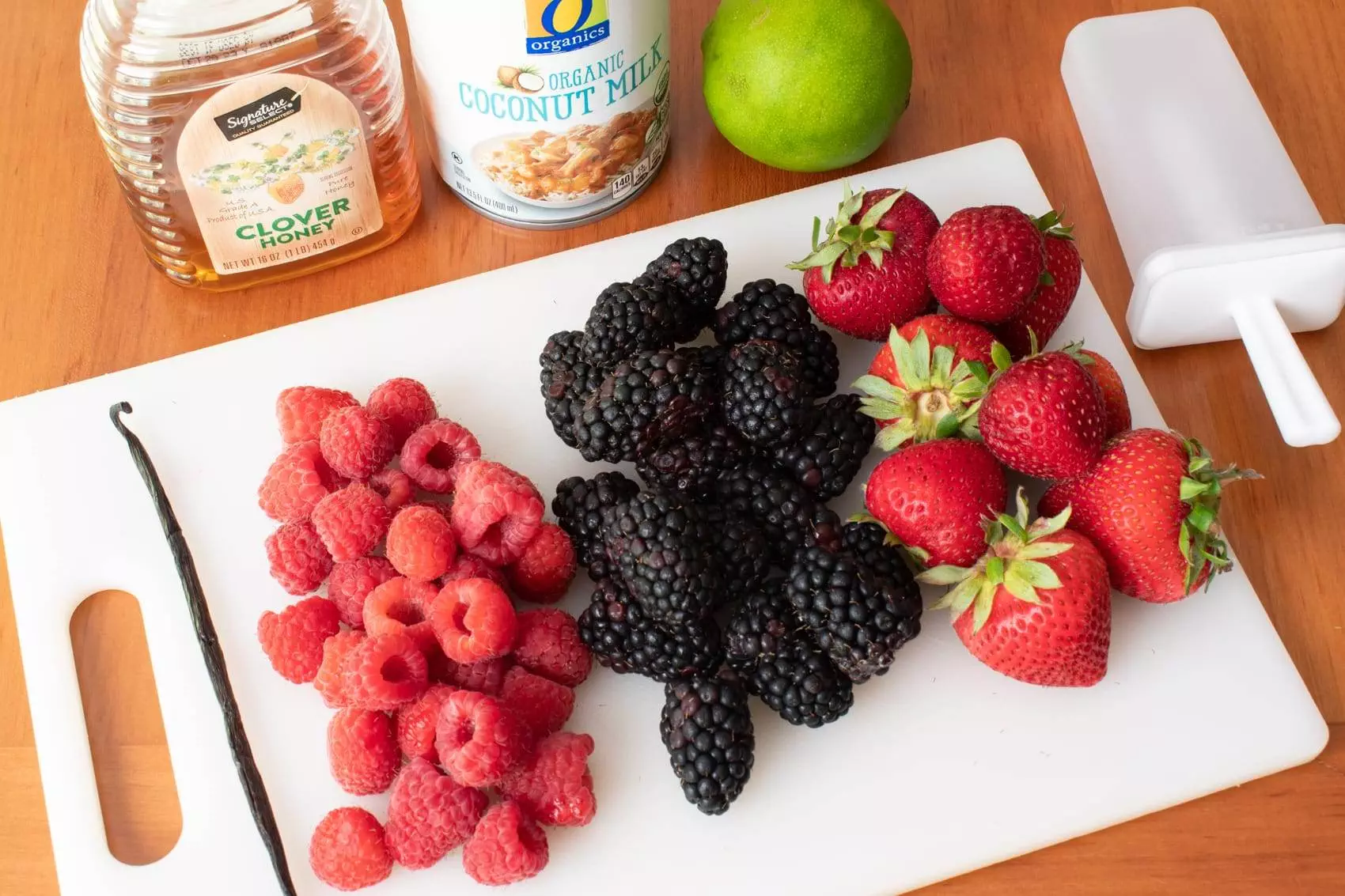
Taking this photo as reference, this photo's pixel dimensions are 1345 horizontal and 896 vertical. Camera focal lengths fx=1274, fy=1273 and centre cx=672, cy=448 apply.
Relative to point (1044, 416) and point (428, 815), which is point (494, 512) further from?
point (1044, 416)

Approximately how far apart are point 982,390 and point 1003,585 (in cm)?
17

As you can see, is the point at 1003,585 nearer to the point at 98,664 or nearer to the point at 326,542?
the point at 326,542

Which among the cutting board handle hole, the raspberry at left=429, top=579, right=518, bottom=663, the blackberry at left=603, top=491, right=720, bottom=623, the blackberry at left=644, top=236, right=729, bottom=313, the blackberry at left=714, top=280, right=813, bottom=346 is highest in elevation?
the blackberry at left=644, top=236, right=729, bottom=313

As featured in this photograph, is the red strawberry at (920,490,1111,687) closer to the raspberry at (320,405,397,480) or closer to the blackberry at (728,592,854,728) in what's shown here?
the blackberry at (728,592,854,728)

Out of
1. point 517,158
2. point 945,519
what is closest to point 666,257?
point 517,158

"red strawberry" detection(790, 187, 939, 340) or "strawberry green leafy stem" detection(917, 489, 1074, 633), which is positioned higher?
"red strawberry" detection(790, 187, 939, 340)

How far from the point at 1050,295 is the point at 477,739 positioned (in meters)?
0.66

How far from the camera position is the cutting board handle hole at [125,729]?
110 cm

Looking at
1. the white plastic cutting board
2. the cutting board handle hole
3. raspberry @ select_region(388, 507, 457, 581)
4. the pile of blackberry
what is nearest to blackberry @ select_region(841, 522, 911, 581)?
the pile of blackberry

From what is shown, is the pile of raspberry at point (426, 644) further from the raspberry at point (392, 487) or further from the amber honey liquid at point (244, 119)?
the amber honey liquid at point (244, 119)

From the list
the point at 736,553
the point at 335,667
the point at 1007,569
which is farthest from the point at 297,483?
the point at 1007,569

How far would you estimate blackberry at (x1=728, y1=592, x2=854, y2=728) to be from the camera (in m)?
1.03

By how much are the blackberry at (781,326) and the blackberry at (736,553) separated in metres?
0.16

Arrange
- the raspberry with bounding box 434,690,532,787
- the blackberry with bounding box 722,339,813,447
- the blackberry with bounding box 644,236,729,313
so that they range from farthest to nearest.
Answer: the blackberry with bounding box 644,236,729,313
the blackberry with bounding box 722,339,813,447
the raspberry with bounding box 434,690,532,787
